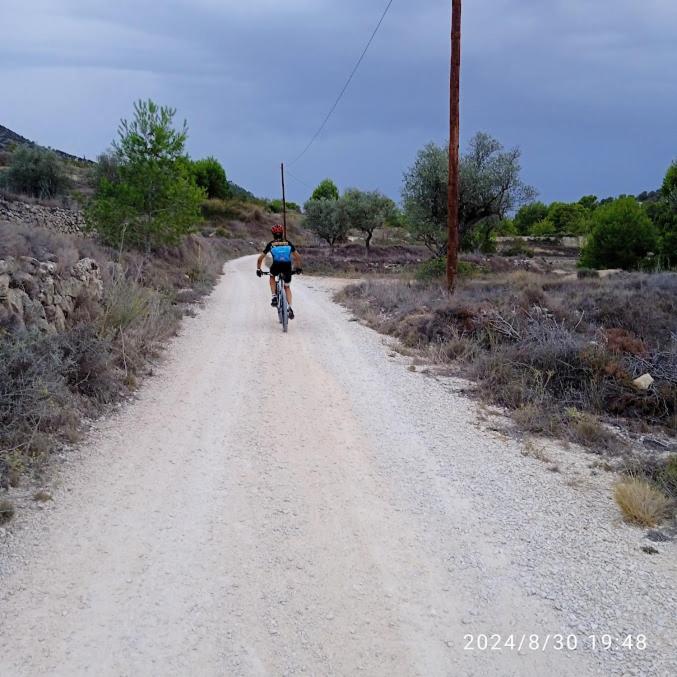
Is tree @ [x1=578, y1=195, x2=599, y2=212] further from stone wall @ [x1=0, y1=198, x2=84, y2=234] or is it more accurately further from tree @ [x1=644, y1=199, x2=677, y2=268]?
stone wall @ [x1=0, y1=198, x2=84, y2=234]

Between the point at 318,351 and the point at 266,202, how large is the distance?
89173 millimetres

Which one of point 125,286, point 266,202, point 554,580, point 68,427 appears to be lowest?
point 554,580

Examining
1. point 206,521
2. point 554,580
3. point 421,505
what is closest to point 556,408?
point 421,505

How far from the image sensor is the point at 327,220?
170 feet

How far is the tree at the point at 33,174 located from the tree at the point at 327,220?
23055mm

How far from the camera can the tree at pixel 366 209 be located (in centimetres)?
4928

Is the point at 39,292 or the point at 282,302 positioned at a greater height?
the point at 39,292

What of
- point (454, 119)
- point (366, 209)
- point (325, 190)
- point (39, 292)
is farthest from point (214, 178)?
point (39, 292)

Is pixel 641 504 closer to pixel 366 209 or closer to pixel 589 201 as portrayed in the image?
pixel 366 209

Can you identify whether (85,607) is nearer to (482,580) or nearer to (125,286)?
(482,580)

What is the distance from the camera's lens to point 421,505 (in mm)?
4289

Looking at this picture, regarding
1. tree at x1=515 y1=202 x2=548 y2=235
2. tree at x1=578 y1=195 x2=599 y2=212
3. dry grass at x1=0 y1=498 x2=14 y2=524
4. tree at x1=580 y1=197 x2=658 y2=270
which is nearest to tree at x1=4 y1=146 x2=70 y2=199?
tree at x1=580 y1=197 x2=658 y2=270

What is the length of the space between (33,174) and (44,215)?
16.0 meters

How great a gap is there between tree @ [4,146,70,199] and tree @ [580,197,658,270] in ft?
105
